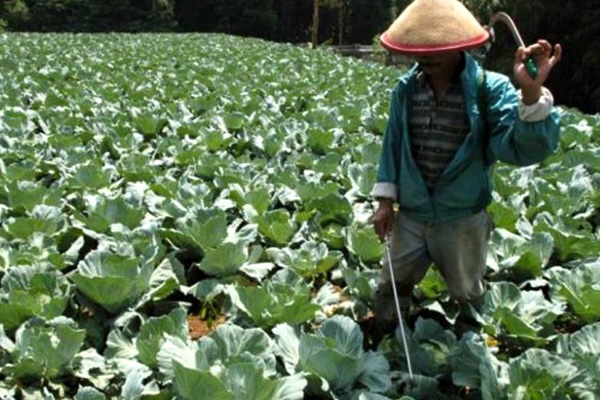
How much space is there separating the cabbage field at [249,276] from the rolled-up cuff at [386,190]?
53 cm

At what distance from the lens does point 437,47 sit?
2.55 m

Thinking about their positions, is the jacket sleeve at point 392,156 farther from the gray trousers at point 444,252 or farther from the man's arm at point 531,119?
the man's arm at point 531,119

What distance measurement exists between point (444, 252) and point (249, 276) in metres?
1.21

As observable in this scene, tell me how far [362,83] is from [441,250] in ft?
30.0

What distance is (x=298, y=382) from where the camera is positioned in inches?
101

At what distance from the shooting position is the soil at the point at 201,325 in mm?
3510

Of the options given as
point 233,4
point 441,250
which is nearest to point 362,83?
point 441,250

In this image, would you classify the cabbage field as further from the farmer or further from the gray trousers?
the farmer

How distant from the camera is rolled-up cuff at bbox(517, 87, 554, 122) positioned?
7.65 ft

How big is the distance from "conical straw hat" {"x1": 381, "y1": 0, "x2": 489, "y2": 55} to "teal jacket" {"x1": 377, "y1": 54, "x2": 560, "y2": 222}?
19cm

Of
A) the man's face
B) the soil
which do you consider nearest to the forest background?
the soil

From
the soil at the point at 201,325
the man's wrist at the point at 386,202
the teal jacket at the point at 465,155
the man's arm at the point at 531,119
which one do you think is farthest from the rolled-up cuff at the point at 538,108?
the soil at the point at 201,325

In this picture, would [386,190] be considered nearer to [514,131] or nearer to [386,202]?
[386,202]

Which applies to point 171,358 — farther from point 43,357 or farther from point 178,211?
point 178,211
